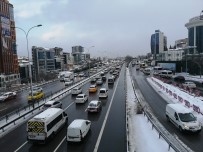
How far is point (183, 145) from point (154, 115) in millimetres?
10341

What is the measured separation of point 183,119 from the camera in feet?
77.6

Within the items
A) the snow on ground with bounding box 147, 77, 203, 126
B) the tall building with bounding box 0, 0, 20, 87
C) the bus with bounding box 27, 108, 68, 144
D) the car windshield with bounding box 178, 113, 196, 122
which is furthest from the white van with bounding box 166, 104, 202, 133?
the tall building with bounding box 0, 0, 20, 87

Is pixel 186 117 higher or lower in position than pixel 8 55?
lower

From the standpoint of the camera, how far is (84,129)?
2177 centimetres

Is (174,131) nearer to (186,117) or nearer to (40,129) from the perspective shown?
(186,117)

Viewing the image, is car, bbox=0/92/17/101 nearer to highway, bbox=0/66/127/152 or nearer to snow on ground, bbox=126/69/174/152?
highway, bbox=0/66/127/152

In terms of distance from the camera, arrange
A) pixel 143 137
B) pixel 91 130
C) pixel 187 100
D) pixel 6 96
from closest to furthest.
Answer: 1. pixel 143 137
2. pixel 91 130
3. pixel 187 100
4. pixel 6 96

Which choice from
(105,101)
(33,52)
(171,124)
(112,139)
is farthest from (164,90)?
(33,52)

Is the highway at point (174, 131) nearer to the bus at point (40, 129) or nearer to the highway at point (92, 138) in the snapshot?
the highway at point (92, 138)

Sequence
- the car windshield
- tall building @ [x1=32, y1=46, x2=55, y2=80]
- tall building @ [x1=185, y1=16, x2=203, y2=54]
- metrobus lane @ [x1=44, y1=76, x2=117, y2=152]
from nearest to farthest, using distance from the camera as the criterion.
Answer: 1. metrobus lane @ [x1=44, y1=76, x2=117, y2=152]
2. the car windshield
3. tall building @ [x1=185, y1=16, x2=203, y2=54]
4. tall building @ [x1=32, y1=46, x2=55, y2=80]

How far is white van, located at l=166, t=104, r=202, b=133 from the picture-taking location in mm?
22719

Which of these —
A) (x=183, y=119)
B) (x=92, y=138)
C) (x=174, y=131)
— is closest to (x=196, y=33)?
(x=183, y=119)

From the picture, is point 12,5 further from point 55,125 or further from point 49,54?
point 55,125

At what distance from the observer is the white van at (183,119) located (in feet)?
74.5
